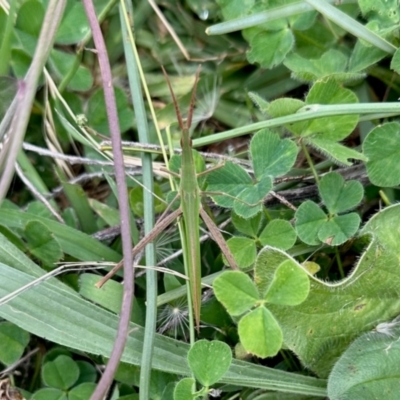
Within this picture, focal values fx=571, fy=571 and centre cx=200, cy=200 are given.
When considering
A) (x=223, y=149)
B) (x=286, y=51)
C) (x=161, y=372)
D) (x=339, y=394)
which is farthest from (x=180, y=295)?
(x=286, y=51)

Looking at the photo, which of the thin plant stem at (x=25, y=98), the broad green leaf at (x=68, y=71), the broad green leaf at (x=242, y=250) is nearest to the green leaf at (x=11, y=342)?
the thin plant stem at (x=25, y=98)

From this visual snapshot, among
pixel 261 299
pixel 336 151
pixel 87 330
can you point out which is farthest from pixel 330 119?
pixel 87 330

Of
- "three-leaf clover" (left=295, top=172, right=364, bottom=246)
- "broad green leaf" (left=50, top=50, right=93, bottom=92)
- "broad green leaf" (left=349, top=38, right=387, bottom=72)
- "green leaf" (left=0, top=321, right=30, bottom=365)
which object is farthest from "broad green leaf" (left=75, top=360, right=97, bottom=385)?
"broad green leaf" (left=349, top=38, right=387, bottom=72)

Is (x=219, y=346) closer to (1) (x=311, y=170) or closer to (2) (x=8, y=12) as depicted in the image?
(1) (x=311, y=170)

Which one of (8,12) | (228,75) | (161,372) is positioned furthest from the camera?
(228,75)

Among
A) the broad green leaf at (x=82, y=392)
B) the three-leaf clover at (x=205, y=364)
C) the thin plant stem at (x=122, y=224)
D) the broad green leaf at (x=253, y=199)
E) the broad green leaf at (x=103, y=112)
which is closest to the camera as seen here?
the thin plant stem at (x=122, y=224)

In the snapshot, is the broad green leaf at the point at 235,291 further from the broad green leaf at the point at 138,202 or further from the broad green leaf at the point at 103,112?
the broad green leaf at the point at 103,112
